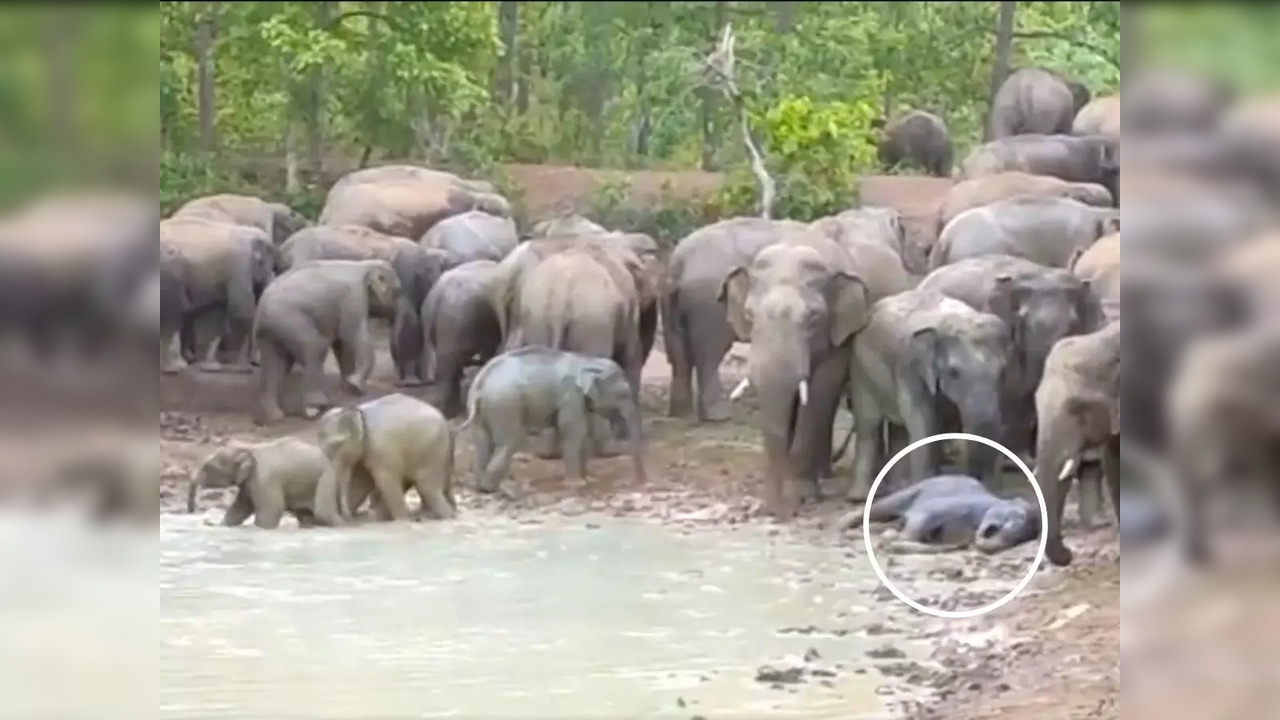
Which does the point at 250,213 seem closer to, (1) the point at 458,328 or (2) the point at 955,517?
(1) the point at 458,328

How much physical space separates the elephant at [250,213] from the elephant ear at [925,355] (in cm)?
71

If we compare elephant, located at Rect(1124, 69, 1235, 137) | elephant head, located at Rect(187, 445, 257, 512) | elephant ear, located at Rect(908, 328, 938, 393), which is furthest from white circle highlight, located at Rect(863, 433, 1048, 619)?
elephant, located at Rect(1124, 69, 1235, 137)

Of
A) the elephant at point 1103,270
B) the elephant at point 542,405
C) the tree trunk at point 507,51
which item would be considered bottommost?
the elephant at point 542,405

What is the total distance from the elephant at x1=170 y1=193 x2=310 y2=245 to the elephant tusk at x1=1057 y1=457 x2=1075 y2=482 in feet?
2.70

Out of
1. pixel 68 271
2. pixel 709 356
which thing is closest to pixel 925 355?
pixel 709 356

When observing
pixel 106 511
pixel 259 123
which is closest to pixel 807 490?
pixel 259 123

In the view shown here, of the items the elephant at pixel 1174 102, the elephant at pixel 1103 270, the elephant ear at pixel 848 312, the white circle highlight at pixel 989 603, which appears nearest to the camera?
the elephant at pixel 1174 102

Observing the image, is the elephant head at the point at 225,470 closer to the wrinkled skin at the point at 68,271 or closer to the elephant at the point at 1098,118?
the wrinkled skin at the point at 68,271

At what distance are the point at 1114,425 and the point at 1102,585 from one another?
0.59 ft

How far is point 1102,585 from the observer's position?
183cm

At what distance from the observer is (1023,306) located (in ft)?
6.95

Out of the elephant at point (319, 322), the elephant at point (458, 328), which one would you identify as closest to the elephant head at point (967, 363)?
the elephant at point (458, 328)

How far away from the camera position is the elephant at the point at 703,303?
201 cm

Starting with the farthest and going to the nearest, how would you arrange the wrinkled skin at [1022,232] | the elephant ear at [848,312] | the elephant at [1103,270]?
the elephant ear at [848,312] → the wrinkled skin at [1022,232] → the elephant at [1103,270]
